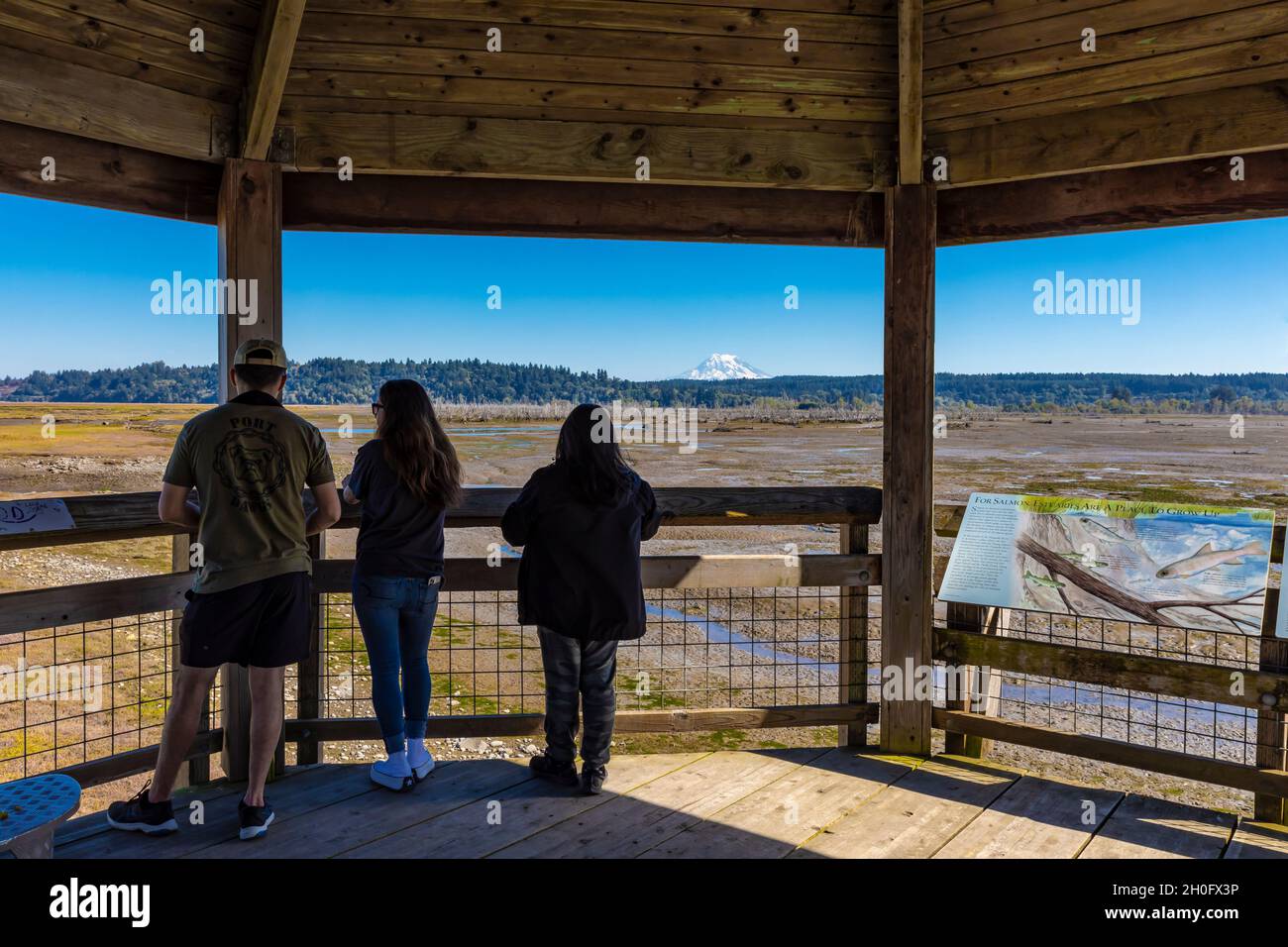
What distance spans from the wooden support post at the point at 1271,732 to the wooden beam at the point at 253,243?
159 inches

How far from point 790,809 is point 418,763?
57.1 inches

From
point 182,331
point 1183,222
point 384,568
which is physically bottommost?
point 384,568

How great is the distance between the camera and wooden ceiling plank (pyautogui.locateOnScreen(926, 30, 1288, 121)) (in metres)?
3.33

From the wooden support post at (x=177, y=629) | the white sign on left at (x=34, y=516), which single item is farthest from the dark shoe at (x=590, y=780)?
the white sign on left at (x=34, y=516)

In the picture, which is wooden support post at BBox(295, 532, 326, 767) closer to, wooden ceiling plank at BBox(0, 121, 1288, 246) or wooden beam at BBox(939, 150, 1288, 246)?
wooden ceiling plank at BBox(0, 121, 1288, 246)

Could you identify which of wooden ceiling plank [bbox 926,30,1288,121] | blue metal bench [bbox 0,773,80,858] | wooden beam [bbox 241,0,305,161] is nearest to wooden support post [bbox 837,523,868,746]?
wooden ceiling plank [bbox 926,30,1288,121]

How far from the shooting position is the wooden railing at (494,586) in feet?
10.3

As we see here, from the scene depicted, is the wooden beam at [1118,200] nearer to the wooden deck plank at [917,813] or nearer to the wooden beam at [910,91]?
the wooden beam at [910,91]

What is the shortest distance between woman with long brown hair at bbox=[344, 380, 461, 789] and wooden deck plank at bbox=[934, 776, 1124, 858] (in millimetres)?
2019

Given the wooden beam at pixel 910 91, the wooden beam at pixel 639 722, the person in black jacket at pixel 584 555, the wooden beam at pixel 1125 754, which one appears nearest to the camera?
the person in black jacket at pixel 584 555

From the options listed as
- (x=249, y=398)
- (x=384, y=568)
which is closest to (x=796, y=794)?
(x=384, y=568)

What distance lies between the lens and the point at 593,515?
318 centimetres

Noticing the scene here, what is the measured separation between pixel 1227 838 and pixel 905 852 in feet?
3.99
